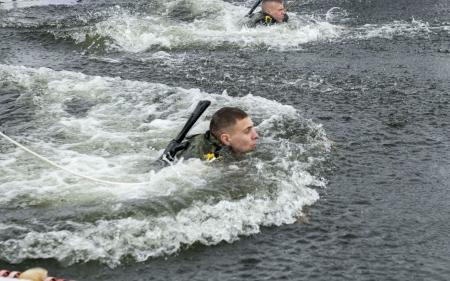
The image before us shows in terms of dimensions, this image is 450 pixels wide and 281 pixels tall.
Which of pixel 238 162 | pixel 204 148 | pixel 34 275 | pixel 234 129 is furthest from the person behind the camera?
pixel 238 162

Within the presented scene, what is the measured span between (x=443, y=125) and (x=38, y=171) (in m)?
5.07

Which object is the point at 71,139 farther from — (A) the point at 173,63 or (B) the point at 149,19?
(B) the point at 149,19

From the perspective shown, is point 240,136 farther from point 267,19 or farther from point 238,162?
point 267,19

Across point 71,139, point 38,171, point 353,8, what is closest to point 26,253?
point 38,171

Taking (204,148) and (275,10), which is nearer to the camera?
(204,148)

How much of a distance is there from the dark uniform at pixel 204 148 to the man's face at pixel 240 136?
146 mm

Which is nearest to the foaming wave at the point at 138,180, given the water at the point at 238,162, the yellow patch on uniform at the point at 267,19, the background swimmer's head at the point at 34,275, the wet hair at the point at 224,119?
the water at the point at 238,162

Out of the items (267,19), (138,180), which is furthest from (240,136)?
(267,19)

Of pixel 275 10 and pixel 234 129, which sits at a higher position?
pixel 275 10

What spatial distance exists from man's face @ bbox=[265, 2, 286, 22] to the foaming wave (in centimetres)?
495

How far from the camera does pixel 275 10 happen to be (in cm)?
1409

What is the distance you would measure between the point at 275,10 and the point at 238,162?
7.66 metres

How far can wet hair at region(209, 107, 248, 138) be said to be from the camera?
268 inches

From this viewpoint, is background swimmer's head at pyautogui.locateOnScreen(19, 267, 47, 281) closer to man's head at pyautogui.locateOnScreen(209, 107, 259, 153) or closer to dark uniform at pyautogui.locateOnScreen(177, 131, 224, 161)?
dark uniform at pyautogui.locateOnScreen(177, 131, 224, 161)
